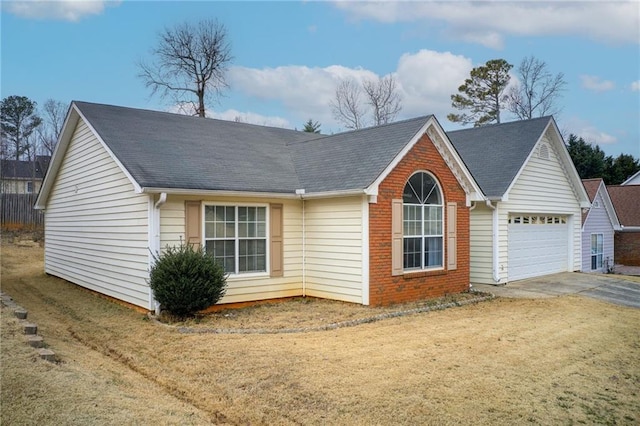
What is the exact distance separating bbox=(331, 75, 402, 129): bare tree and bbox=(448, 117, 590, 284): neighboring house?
1852 centimetres

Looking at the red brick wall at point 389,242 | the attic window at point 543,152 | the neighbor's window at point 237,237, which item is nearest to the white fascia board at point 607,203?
the attic window at point 543,152

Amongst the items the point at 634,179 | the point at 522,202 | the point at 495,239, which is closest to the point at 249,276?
the point at 495,239

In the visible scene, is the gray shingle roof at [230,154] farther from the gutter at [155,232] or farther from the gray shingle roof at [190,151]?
the gutter at [155,232]

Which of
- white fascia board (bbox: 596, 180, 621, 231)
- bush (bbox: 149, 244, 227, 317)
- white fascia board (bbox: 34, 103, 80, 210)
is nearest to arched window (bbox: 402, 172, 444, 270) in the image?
bush (bbox: 149, 244, 227, 317)

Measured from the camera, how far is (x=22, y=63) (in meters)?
18.5

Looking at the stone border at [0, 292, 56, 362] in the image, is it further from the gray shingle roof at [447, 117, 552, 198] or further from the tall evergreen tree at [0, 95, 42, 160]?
the tall evergreen tree at [0, 95, 42, 160]

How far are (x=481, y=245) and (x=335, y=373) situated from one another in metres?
10.4

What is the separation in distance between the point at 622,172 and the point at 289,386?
4349 centimetres

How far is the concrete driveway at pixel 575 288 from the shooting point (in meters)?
14.2

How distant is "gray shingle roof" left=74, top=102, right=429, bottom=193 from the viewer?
37.2 ft

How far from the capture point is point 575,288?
15578 millimetres

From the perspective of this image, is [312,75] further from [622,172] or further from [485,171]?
[622,172]

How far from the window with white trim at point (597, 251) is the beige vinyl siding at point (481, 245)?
9.30 meters

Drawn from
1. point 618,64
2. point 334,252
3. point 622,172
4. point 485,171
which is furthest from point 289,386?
point 622,172
